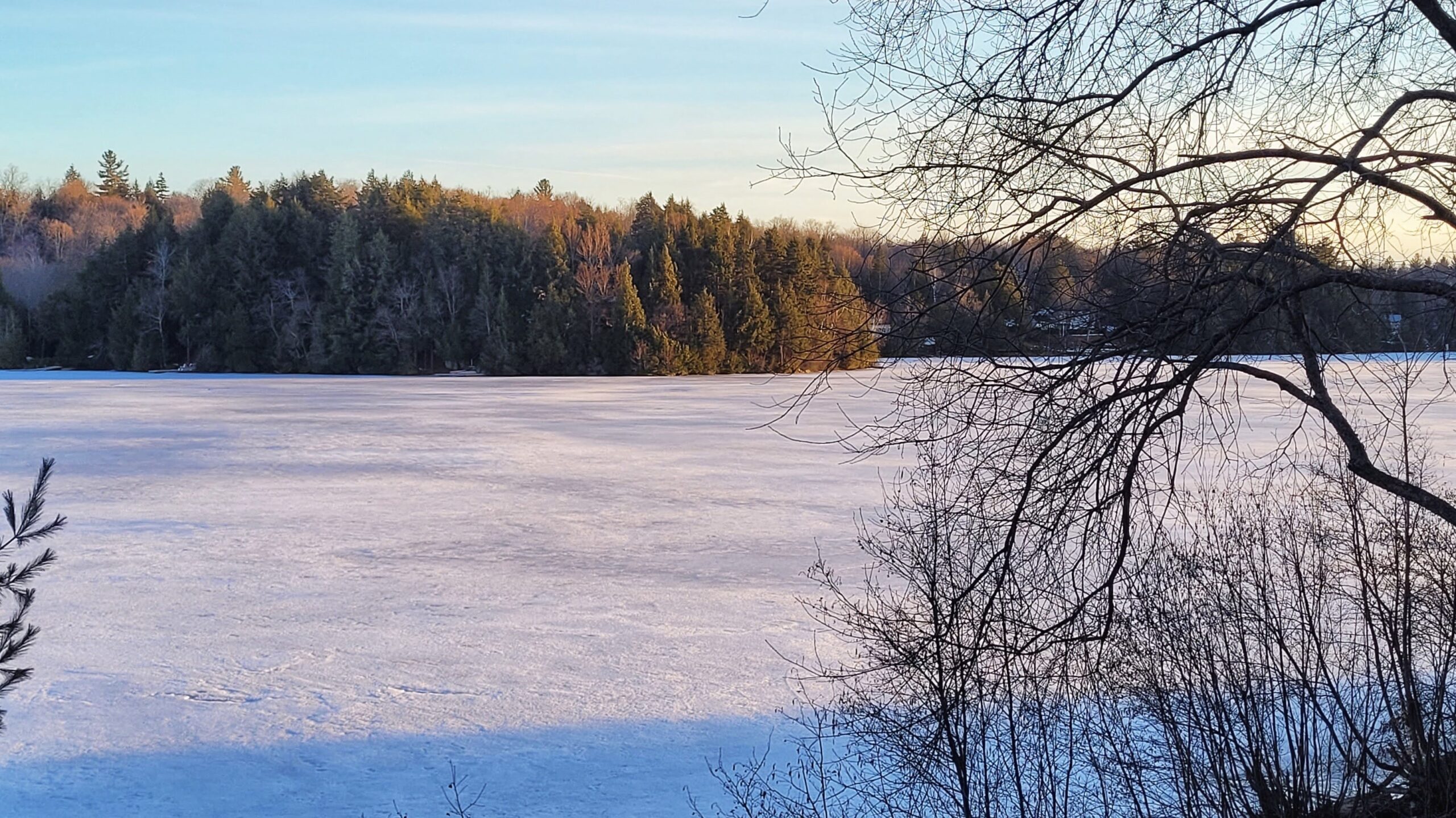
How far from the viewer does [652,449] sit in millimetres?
18859

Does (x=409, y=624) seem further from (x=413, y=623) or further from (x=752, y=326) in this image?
(x=752, y=326)

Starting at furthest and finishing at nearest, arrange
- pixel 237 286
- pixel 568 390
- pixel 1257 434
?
pixel 237 286 → pixel 568 390 → pixel 1257 434

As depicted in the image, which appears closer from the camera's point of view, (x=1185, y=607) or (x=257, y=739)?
(x=257, y=739)

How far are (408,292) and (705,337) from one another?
15247 millimetres

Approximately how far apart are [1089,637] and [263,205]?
61.4 meters

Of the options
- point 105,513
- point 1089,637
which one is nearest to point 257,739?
point 1089,637

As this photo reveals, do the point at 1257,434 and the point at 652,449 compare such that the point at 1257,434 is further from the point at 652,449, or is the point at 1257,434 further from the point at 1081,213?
the point at 1081,213

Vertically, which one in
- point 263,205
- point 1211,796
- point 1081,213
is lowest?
point 1211,796

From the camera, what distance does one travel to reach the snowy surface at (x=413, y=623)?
19.8ft

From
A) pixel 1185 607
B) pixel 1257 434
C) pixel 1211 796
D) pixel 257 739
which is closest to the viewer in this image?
pixel 1211 796

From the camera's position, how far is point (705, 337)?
5103cm

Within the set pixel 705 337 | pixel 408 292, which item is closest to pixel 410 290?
pixel 408 292

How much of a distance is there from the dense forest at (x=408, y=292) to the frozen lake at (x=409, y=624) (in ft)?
111

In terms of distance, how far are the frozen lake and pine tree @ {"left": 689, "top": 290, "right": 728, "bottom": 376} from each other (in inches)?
1273
